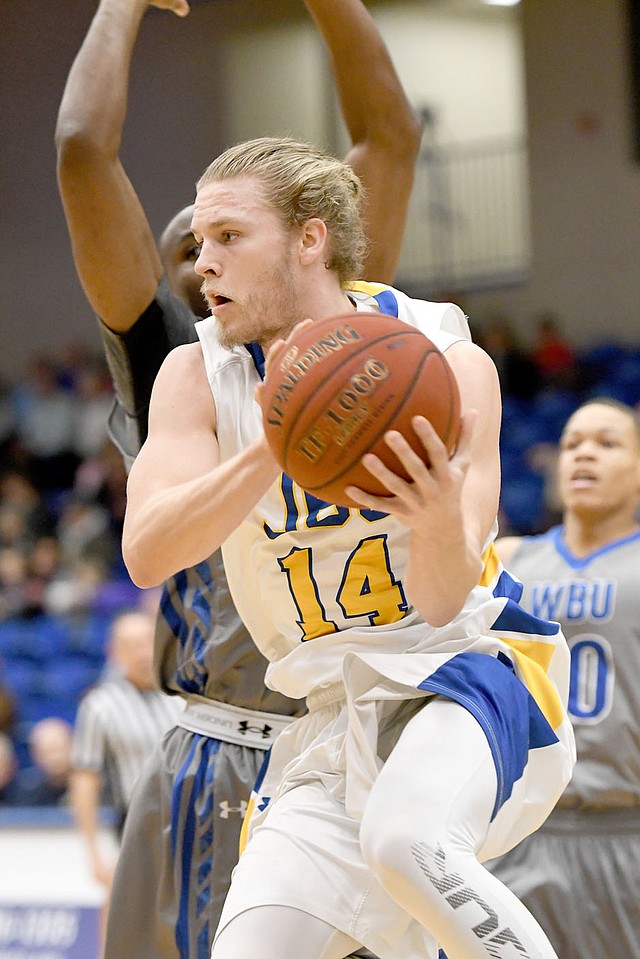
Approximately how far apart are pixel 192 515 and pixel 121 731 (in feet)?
16.1

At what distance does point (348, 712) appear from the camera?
8.65ft

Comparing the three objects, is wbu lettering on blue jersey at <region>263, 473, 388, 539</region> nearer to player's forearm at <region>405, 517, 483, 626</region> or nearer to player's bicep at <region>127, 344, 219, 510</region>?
player's bicep at <region>127, 344, 219, 510</region>

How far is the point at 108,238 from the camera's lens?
3.38m

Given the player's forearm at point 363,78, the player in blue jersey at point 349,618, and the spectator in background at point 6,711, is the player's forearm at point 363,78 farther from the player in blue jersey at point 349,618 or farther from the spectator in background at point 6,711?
the spectator in background at point 6,711

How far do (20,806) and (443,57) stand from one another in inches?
380

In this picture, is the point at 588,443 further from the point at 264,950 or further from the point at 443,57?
the point at 443,57

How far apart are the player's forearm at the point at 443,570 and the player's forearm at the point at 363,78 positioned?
1712 mm

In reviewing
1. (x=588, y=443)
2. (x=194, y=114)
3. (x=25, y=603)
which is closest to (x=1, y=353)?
(x=194, y=114)

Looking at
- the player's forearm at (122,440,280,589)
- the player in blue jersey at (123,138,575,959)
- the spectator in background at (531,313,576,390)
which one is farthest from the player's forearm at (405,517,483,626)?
the spectator in background at (531,313,576,390)

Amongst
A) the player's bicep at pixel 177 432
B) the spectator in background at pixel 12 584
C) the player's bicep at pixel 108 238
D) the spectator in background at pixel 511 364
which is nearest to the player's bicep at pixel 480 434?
the player's bicep at pixel 177 432

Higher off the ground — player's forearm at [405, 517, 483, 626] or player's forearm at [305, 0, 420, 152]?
player's forearm at [305, 0, 420, 152]

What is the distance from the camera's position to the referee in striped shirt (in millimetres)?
7059

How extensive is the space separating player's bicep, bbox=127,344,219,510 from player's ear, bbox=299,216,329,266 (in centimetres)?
30

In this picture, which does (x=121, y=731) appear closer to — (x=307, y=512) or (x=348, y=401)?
(x=307, y=512)
